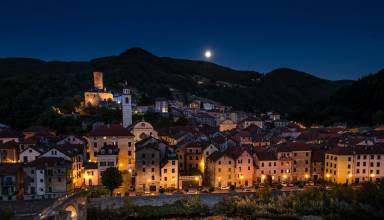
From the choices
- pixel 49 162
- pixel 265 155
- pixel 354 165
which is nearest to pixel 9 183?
pixel 49 162

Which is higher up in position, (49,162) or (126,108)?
(126,108)

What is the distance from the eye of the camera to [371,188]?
3228cm

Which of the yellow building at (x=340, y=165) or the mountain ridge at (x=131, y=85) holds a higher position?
the mountain ridge at (x=131, y=85)

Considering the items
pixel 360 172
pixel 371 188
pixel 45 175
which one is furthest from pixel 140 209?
pixel 360 172

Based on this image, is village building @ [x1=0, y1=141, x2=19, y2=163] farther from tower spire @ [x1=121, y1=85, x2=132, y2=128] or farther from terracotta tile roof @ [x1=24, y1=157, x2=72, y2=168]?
tower spire @ [x1=121, y1=85, x2=132, y2=128]

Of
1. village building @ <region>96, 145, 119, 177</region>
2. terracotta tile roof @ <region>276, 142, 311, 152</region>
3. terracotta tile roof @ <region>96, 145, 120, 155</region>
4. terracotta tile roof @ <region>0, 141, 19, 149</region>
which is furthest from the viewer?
terracotta tile roof @ <region>276, 142, 311, 152</region>

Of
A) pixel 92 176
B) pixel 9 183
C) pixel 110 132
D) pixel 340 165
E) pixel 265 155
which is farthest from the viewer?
pixel 110 132

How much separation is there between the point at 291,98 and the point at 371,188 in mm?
132474

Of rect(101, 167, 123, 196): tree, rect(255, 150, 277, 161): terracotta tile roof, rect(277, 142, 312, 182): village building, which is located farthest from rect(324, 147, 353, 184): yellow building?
rect(101, 167, 123, 196): tree

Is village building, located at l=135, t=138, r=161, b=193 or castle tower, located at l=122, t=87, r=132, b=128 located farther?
castle tower, located at l=122, t=87, r=132, b=128

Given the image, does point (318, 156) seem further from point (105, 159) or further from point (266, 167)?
point (105, 159)

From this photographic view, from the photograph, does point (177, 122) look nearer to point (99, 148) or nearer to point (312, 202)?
point (99, 148)

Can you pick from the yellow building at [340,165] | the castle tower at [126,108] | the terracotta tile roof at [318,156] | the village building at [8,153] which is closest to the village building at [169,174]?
the terracotta tile roof at [318,156]

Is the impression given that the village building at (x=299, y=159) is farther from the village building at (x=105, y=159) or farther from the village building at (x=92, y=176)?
the village building at (x=92, y=176)
